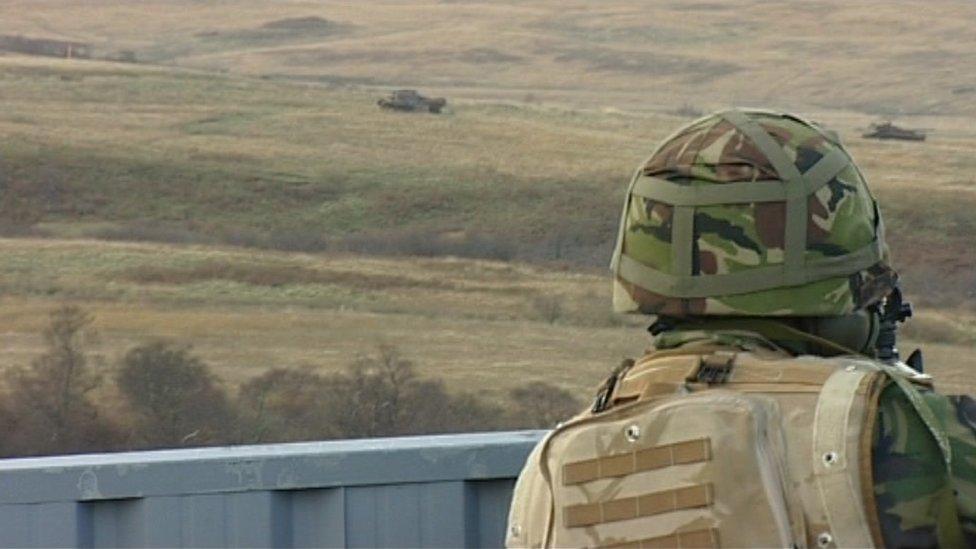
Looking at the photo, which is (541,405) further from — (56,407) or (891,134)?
(891,134)

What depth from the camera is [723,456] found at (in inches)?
75.3

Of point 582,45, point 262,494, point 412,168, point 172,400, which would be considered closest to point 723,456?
point 262,494

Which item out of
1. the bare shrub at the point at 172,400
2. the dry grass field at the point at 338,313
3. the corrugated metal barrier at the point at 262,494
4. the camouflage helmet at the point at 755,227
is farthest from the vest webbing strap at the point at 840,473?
the dry grass field at the point at 338,313

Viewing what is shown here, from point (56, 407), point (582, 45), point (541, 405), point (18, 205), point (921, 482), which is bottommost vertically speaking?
point (582, 45)

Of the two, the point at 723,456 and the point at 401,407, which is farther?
the point at 401,407

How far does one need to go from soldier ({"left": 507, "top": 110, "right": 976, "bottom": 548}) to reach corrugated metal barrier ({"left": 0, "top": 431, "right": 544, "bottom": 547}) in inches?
41.2

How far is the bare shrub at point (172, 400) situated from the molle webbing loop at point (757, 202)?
16.7 meters

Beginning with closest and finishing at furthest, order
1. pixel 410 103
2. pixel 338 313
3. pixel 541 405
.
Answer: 1. pixel 541 405
2. pixel 338 313
3. pixel 410 103

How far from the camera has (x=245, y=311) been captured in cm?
3064

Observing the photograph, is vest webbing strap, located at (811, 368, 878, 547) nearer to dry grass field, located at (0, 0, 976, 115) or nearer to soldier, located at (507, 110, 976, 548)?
soldier, located at (507, 110, 976, 548)

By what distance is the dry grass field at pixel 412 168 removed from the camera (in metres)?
29.4

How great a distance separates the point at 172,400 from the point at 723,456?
1864cm

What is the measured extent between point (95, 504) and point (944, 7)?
360 ft

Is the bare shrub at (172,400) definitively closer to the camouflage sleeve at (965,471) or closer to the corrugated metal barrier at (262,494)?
the corrugated metal barrier at (262,494)
